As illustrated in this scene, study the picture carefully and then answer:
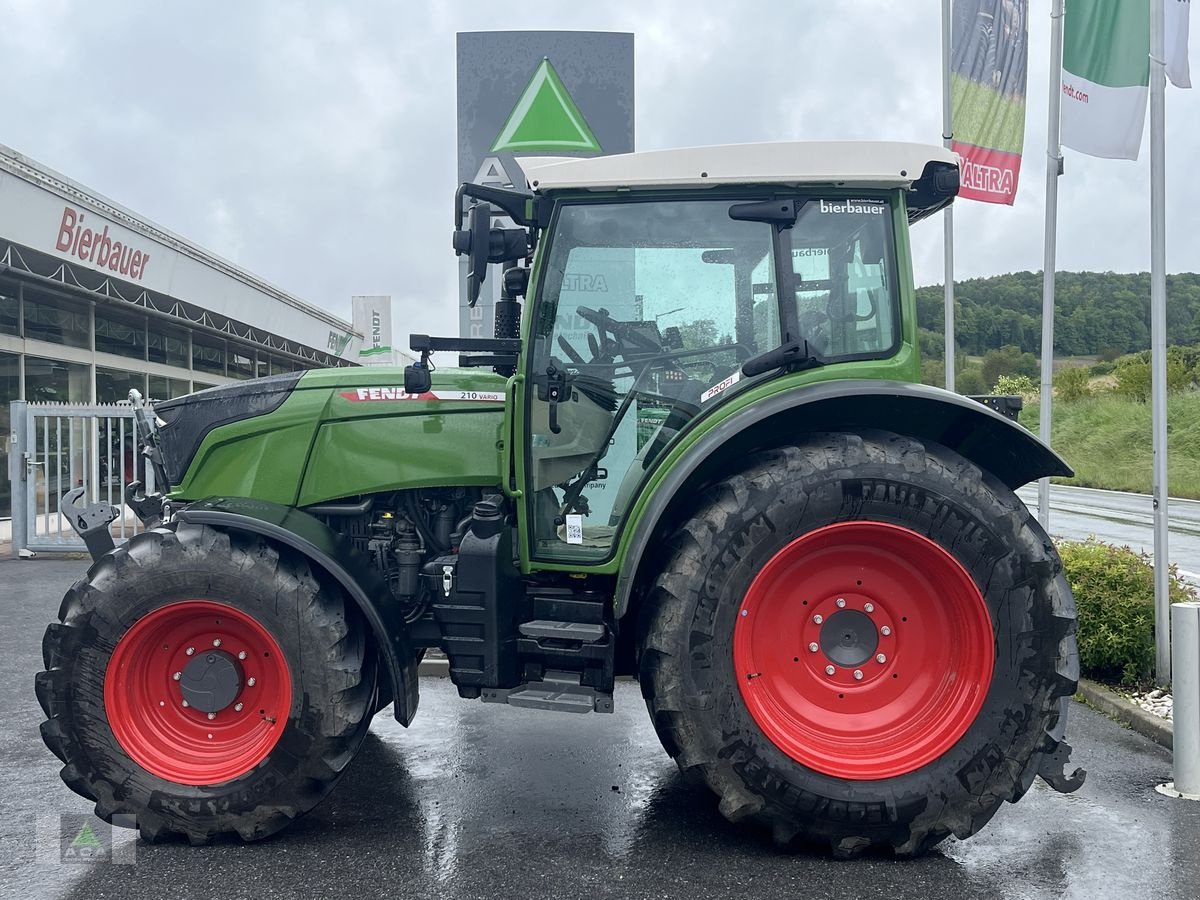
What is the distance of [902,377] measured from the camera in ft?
11.4

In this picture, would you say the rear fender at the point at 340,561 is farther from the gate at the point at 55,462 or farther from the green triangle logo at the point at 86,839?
the gate at the point at 55,462

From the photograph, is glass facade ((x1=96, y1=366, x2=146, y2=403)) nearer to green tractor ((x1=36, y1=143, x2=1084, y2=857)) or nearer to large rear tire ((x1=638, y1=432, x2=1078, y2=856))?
green tractor ((x1=36, y1=143, x2=1084, y2=857))

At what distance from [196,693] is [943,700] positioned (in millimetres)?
2777

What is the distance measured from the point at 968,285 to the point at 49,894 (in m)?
19.3

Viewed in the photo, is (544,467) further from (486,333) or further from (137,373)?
(137,373)

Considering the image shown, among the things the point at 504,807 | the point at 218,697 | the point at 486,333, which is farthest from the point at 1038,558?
the point at 486,333

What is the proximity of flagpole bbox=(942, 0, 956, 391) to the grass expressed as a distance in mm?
19099

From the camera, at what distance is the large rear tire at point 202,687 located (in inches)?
132

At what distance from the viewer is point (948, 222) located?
320 inches

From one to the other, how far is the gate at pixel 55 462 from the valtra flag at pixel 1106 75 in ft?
31.8

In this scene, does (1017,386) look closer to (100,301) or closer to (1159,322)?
(100,301)

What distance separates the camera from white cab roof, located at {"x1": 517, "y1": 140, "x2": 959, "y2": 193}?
3.37 m

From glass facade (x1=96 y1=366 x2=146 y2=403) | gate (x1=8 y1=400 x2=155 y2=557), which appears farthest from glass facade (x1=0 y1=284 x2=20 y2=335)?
gate (x1=8 y1=400 x2=155 y2=557)

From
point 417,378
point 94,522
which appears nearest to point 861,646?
point 417,378
